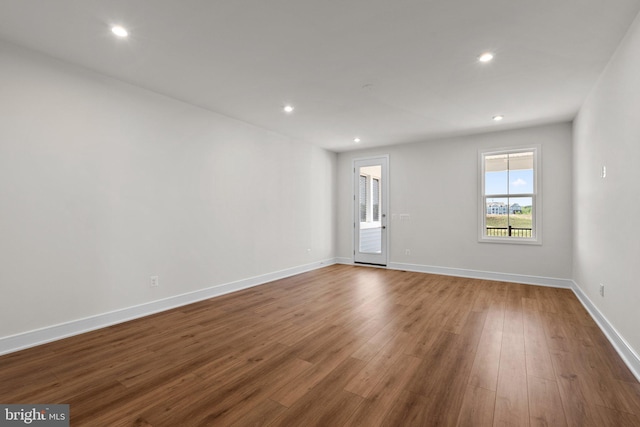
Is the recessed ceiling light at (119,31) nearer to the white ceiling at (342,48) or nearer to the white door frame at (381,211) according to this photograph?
the white ceiling at (342,48)

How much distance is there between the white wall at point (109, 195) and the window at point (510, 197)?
4150 millimetres

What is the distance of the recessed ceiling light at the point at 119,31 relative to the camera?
2.39 m

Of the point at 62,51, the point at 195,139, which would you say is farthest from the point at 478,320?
the point at 62,51

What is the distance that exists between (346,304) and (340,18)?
3226mm

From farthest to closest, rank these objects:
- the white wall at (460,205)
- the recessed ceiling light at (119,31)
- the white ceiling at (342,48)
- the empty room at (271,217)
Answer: the white wall at (460,205)
the recessed ceiling light at (119,31)
the white ceiling at (342,48)
the empty room at (271,217)

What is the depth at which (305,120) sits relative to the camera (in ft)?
15.7

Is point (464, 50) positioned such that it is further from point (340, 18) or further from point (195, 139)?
point (195, 139)

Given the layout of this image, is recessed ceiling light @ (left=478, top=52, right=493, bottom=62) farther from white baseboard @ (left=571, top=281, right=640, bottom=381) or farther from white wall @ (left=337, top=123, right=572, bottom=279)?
white wall @ (left=337, top=123, right=572, bottom=279)

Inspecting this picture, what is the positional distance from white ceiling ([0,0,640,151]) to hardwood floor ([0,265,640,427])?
8.95ft

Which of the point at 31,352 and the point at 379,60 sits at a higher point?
the point at 379,60

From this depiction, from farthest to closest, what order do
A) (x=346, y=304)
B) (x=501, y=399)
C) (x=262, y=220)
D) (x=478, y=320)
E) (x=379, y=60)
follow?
1. (x=262, y=220)
2. (x=346, y=304)
3. (x=478, y=320)
4. (x=379, y=60)
5. (x=501, y=399)

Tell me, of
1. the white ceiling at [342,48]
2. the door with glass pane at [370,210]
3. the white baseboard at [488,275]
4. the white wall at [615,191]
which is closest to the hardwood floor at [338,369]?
the white wall at [615,191]

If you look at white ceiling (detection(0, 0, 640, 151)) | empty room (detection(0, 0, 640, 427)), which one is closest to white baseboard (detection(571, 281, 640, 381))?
empty room (detection(0, 0, 640, 427))

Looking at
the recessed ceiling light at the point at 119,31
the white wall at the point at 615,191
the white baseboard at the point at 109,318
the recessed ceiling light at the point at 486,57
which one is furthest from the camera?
the recessed ceiling light at the point at 486,57
